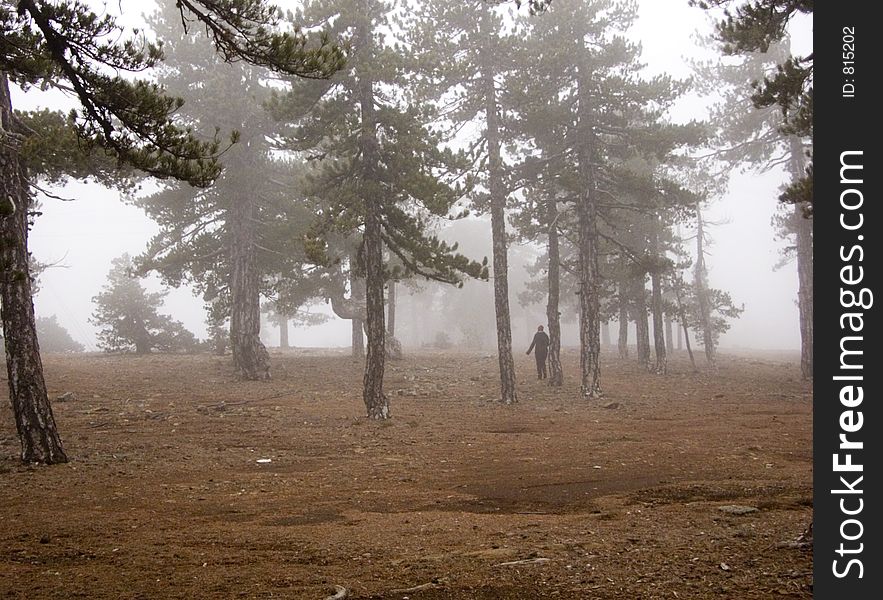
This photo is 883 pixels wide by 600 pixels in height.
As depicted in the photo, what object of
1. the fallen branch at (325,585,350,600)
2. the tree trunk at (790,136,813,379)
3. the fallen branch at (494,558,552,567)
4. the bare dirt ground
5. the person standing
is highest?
the tree trunk at (790,136,813,379)

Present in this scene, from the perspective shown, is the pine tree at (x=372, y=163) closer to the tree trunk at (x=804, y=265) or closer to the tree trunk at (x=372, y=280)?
the tree trunk at (x=372, y=280)

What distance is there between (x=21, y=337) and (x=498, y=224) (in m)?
13.1

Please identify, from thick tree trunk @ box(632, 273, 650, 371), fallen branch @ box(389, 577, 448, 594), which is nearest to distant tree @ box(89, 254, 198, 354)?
thick tree trunk @ box(632, 273, 650, 371)

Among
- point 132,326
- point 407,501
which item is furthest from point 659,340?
point 132,326

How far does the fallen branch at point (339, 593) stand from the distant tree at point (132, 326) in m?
32.1

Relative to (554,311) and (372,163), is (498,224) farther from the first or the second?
(554,311)

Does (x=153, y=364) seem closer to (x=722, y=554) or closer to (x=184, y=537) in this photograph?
(x=184, y=537)

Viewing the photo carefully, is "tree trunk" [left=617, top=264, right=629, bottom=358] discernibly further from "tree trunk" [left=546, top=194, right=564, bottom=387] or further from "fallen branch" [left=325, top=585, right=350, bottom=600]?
"fallen branch" [left=325, top=585, right=350, bottom=600]

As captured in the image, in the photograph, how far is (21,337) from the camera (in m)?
9.29

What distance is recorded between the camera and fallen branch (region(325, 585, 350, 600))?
4.10 m

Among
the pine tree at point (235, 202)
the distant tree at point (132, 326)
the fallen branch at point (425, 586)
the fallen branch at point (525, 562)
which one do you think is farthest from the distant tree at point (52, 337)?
the fallen branch at point (525, 562)

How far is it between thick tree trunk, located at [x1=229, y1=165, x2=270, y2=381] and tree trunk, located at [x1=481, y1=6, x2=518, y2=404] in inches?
378

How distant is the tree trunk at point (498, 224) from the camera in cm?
1833
